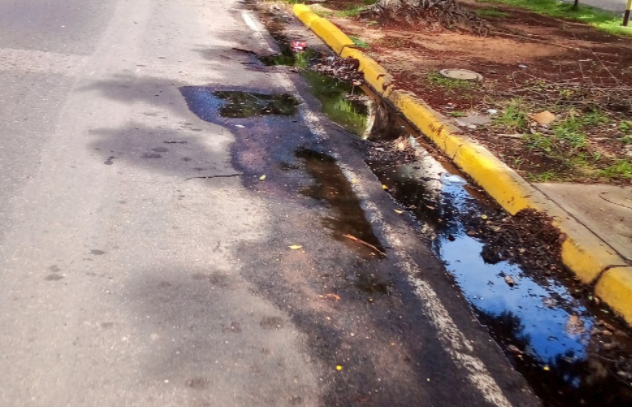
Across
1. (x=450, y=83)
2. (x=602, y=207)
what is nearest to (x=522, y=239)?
(x=602, y=207)

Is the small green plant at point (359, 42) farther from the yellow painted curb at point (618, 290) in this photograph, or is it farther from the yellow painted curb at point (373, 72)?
the yellow painted curb at point (618, 290)

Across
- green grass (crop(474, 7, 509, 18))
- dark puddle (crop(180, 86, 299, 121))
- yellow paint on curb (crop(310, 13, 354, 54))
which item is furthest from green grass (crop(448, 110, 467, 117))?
green grass (crop(474, 7, 509, 18))

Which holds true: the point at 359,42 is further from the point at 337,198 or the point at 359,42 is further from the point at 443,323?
the point at 443,323

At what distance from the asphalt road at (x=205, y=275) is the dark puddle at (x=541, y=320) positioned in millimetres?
125

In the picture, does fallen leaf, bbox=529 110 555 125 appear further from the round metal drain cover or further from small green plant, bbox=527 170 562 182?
the round metal drain cover

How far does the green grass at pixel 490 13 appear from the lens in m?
Answer: 12.8

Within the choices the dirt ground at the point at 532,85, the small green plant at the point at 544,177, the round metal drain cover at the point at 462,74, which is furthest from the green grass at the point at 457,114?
the small green plant at the point at 544,177

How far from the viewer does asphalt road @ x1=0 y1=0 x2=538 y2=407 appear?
115 inches

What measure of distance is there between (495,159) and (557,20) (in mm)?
8645

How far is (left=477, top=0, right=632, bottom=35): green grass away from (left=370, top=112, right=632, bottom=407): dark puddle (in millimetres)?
8845

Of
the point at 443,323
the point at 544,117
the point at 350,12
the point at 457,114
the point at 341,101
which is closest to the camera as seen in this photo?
the point at 443,323

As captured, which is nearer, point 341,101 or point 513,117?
point 513,117

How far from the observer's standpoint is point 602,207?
15.4 ft

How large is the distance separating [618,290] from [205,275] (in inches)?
92.2
